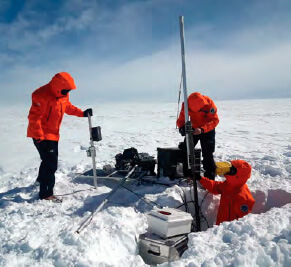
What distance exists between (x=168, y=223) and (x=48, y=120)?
2374 millimetres

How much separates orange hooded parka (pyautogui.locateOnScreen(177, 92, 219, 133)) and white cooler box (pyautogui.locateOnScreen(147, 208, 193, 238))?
1671 millimetres

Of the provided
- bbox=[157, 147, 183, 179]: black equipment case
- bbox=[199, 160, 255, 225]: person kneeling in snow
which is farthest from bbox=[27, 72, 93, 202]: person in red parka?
bbox=[199, 160, 255, 225]: person kneeling in snow

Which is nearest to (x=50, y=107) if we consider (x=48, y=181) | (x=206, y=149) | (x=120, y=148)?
(x=48, y=181)

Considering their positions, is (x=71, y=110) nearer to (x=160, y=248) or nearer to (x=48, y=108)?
(x=48, y=108)

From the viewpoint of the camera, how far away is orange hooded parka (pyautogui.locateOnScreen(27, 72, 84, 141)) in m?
4.02

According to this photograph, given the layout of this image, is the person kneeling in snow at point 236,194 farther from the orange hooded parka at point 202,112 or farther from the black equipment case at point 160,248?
the black equipment case at point 160,248

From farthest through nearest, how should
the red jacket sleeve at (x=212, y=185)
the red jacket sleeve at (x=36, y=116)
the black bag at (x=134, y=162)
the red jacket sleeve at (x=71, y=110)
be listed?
the black bag at (x=134, y=162) < the red jacket sleeve at (x=71, y=110) < the red jacket sleeve at (x=212, y=185) < the red jacket sleeve at (x=36, y=116)

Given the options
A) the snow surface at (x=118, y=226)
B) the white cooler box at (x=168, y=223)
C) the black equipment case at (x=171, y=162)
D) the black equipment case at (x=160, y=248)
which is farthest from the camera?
the black equipment case at (x=171, y=162)

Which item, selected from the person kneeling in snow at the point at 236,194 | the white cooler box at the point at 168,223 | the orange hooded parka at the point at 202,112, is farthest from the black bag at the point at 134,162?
the white cooler box at the point at 168,223

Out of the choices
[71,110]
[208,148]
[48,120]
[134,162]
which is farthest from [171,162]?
[48,120]

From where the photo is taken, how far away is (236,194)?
4.07 meters

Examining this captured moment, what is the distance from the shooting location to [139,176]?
511 cm

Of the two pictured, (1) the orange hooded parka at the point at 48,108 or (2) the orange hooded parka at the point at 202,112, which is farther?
(2) the orange hooded parka at the point at 202,112

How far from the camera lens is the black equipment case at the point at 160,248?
10.4 feet
